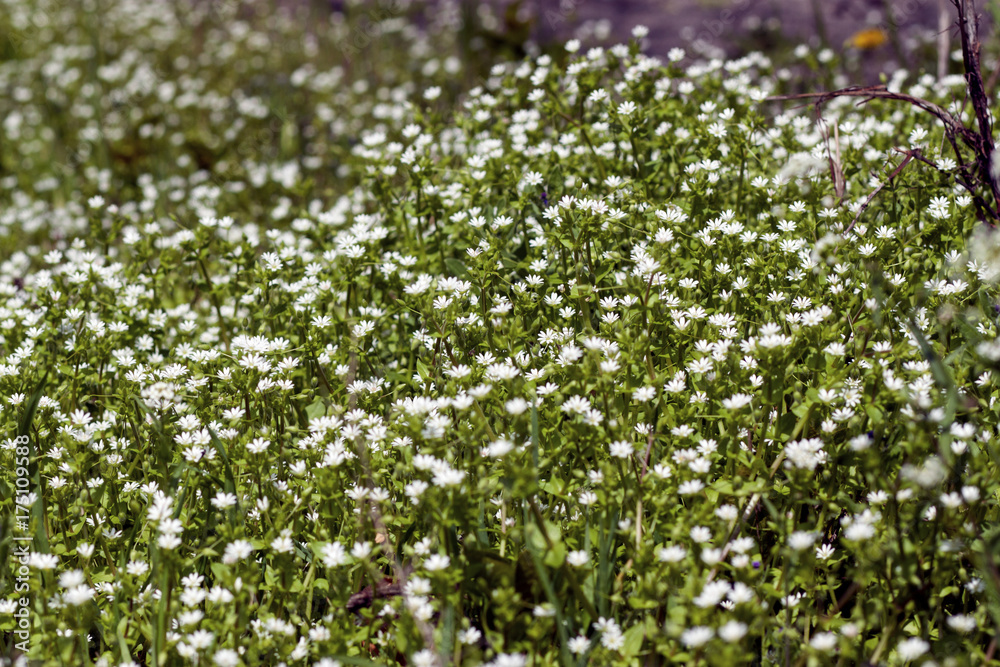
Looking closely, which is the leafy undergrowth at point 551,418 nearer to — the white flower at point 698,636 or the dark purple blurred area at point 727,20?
the white flower at point 698,636

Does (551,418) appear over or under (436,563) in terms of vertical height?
over

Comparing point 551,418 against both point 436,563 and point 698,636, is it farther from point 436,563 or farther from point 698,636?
point 698,636

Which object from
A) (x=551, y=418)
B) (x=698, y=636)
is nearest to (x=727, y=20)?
(x=551, y=418)

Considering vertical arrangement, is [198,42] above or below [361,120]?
above

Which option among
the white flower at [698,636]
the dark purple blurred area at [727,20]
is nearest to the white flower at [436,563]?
the white flower at [698,636]

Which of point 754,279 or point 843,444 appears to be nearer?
point 843,444

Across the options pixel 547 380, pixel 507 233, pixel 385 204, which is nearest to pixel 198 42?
pixel 385 204

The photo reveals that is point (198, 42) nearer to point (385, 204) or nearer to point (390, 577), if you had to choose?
point (385, 204)

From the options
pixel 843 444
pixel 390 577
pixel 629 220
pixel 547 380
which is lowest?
pixel 390 577
